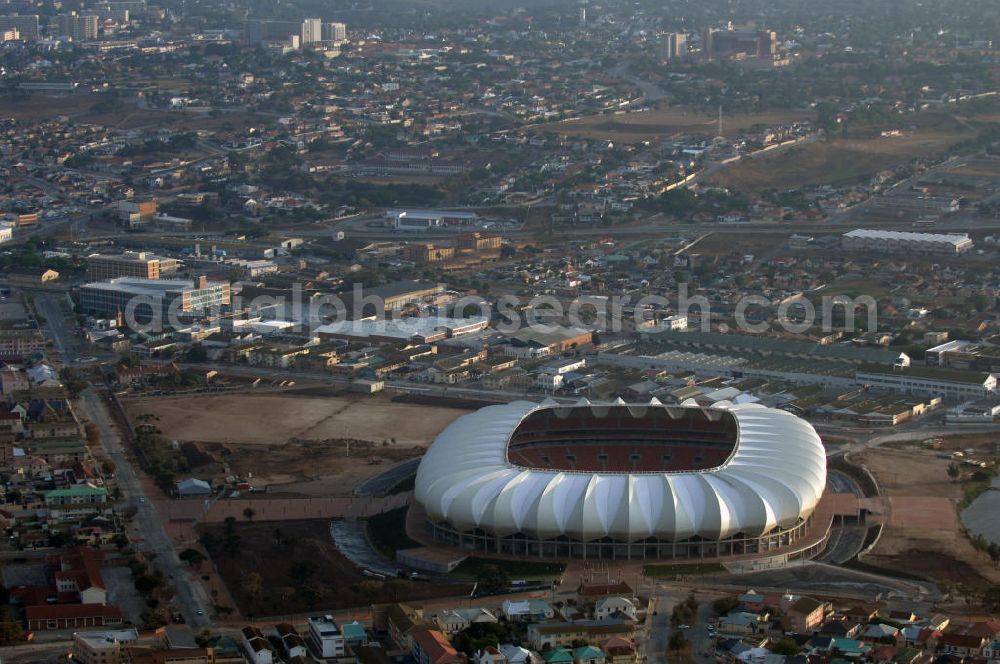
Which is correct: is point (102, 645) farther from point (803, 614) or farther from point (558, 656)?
point (803, 614)

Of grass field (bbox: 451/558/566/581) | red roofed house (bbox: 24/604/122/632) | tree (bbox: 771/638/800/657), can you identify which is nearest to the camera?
tree (bbox: 771/638/800/657)

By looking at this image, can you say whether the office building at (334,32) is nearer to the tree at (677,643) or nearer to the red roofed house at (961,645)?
the tree at (677,643)

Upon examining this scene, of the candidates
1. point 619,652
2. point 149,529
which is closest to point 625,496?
point 619,652

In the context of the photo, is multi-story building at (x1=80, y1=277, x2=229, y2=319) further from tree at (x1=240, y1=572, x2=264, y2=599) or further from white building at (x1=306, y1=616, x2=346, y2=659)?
white building at (x1=306, y1=616, x2=346, y2=659)

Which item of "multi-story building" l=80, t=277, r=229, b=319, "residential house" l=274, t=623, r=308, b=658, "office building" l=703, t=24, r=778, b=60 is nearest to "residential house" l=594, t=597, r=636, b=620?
"residential house" l=274, t=623, r=308, b=658

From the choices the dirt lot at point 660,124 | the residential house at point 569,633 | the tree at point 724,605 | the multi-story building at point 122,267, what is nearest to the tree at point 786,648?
the tree at point 724,605
